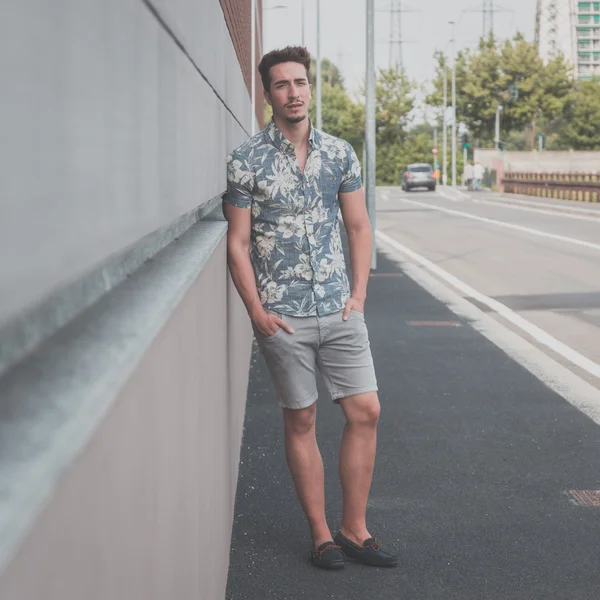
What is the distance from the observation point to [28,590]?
98 centimetres

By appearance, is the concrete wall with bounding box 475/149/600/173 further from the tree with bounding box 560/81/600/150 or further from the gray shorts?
the gray shorts

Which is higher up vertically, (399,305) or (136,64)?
(136,64)

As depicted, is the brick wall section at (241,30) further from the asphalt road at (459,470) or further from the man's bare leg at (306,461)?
the asphalt road at (459,470)

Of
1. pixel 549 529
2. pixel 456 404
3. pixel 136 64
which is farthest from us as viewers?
pixel 456 404

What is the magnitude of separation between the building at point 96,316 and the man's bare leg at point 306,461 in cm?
154

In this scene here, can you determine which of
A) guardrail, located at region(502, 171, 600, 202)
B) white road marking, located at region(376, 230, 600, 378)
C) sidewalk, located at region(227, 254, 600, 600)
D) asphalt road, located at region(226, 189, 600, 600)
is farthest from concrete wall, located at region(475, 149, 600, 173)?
sidewalk, located at region(227, 254, 600, 600)

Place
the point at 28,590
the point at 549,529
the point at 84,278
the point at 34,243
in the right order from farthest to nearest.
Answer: the point at 549,529
the point at 84,278
the point at 34,243
the point at 28,590

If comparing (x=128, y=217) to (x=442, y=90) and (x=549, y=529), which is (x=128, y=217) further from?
(x=442, y=90)

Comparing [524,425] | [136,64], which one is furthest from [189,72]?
[524,425]

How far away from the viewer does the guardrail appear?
4809cm

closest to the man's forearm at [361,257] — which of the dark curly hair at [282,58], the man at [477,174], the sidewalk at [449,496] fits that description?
the dark curly hair at [282,58]

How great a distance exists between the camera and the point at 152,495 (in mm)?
1936

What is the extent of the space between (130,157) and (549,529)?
330cm

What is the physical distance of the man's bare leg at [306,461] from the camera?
4602mm
